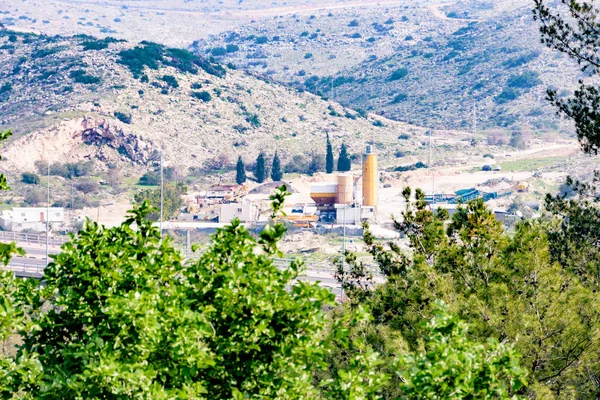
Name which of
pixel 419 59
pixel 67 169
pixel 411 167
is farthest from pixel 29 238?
pixel 419 59

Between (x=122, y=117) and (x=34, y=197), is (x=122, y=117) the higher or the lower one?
the higher one

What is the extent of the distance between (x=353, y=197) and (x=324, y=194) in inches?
118

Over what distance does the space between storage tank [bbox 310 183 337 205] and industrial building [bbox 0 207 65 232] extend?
15.3 meters

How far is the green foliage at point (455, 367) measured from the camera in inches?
311

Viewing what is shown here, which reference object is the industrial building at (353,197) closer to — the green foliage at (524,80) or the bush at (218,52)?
the green foliage at (524,80)

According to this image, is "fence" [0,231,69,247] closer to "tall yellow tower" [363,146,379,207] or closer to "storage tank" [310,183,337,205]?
"storage tank" [310,183,337,205]

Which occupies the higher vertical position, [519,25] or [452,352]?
[519,25]

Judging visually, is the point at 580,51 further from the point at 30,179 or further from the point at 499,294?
the point at 30,179

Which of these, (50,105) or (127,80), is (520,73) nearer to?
(127,80)

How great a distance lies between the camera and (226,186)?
242 feet

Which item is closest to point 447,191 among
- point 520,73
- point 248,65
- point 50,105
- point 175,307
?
point 50,105

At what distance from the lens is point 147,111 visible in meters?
91.0

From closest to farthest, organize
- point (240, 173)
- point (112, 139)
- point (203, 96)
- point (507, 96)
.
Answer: point (240, 173) → point (112, 139) → point (203, 96) → point (507, 96)

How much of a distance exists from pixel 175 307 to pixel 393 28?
171713 mm
